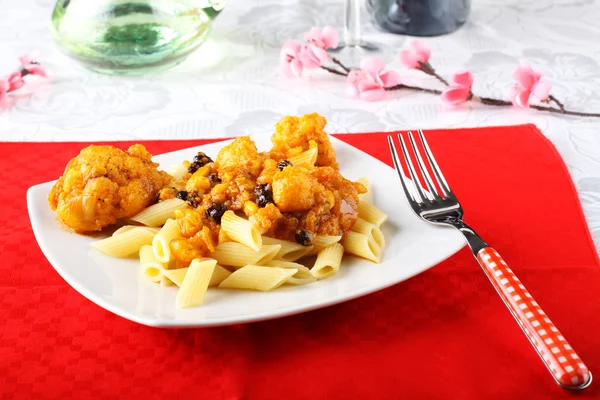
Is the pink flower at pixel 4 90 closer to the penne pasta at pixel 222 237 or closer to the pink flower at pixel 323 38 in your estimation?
the pink flower at pixel 323 38

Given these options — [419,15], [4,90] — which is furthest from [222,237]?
[419,15]

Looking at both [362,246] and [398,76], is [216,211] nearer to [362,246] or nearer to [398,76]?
[362,246]

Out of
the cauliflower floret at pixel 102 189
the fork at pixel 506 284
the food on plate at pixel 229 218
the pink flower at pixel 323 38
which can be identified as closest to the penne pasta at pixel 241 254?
the food on plate at pixel 229 218

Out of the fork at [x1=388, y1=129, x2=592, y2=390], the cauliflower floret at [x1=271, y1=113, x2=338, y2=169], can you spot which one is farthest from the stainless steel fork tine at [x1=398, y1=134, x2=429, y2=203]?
the cauliflower floret at [x1=271, y1=113, x2=338, y2=169]

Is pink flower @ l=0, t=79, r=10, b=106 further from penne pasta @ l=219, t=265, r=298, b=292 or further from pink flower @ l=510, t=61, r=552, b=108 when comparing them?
pink flower @ l=510, t=61, r=552, b=108

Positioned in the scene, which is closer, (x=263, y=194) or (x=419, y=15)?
(x=263, y=194)
